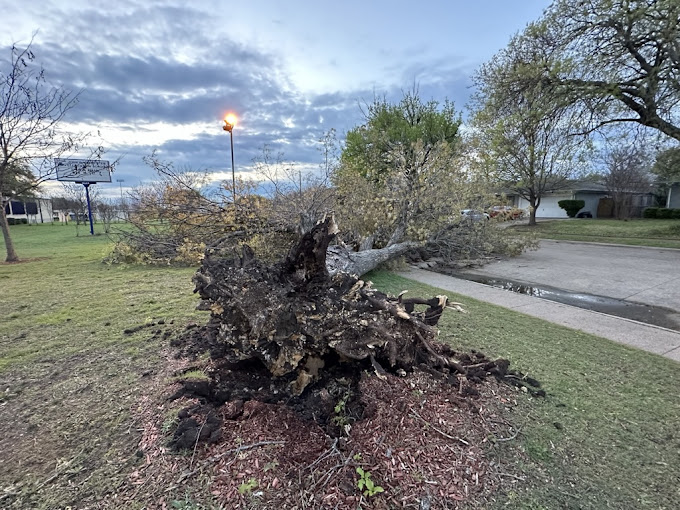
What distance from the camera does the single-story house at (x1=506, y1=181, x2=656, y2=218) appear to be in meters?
26.5

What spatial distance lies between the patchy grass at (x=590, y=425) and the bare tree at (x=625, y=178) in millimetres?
27112

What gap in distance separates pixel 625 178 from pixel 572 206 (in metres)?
4.39

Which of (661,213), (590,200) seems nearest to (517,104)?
(661,213)

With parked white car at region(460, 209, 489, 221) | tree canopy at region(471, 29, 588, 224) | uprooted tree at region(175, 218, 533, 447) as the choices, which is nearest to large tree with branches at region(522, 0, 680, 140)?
tree canopy at region(471, 29, 588, 224)

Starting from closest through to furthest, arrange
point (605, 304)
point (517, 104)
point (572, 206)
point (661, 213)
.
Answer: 1. point (605, 304)
2. point (517, 104)
3. point (661, 213)
4. point (572, 206)

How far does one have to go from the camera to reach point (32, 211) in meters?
31.5

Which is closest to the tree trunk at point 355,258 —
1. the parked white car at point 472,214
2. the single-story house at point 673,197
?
the parked white car at point 472,214

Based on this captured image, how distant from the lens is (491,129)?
38.0 feet

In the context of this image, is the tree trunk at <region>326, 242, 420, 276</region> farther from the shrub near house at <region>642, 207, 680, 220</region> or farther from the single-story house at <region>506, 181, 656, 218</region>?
the shrub near house at <region>642, 207, 680, 220</region>

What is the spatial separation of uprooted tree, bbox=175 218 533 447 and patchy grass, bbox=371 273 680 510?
15.5 inches

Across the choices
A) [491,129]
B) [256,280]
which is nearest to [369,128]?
[491,129]

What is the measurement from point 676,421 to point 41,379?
4.41m

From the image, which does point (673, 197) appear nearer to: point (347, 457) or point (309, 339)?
point (309, 339)

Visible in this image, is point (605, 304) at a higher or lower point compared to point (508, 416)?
lower
